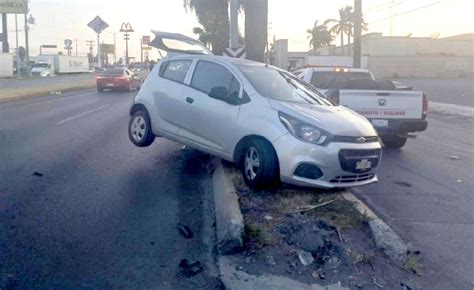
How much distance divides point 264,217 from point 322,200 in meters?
1.03

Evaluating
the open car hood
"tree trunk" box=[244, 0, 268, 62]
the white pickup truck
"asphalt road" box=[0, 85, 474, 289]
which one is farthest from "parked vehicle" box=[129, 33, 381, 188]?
"tree trunk" box=[244, 0, 268, 62]

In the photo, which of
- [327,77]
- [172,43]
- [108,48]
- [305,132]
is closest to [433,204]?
[305,132]

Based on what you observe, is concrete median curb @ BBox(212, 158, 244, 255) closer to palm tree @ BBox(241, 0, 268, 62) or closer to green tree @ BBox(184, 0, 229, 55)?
palm tree @ BBox(241, 0, 268, 62)

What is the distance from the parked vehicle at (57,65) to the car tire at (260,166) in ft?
212

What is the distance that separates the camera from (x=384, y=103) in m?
12.0

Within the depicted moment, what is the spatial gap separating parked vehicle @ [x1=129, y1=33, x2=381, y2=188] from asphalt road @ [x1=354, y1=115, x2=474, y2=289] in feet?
2.38

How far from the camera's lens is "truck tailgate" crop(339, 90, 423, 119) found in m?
11.9

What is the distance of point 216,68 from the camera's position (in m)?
8.71

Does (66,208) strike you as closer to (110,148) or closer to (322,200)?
(322,200)

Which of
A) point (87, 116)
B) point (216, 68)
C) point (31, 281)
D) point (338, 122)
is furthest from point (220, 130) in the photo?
point (87, 116)

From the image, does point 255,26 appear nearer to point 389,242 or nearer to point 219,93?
point 219,93

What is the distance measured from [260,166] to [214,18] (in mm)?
35429

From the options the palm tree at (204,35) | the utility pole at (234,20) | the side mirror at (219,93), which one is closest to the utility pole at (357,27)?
the utility pole at (234,20)

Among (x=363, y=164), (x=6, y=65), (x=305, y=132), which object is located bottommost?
(x=363, y=164)
